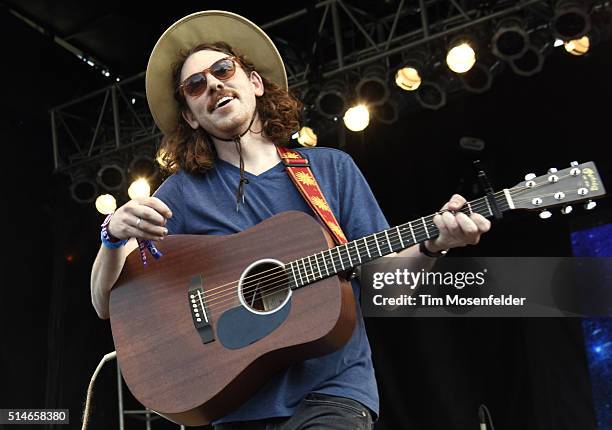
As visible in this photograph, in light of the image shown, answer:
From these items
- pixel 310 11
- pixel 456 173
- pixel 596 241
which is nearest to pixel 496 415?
pixel 596 241

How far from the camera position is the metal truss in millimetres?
6172

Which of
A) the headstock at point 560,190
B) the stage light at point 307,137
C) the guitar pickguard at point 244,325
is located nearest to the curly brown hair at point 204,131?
the guitar pickguard at point 244,325

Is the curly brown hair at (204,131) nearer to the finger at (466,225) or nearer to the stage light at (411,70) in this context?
the finger at (466,225)

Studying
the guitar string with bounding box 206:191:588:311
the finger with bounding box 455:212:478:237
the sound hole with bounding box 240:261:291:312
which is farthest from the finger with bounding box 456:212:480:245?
the sound hole with bounding box 240:261:291:312

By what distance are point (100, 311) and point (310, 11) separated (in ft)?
15.3

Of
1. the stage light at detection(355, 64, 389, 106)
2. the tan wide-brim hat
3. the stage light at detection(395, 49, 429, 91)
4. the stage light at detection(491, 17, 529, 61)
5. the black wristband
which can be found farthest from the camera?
the stage light at detection(355, 64, 389, 106)

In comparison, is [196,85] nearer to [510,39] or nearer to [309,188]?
[309,188]

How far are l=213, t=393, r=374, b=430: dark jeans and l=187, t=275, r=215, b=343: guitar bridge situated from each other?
0.30m

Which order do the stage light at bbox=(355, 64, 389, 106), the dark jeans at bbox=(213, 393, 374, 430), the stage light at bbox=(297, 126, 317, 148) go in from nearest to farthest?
the dark jeans at bbox=(213, 393, 374, 430), the stage light at bbox=(355, 64, 389, 106), the stage light at bbox=(297, 126, 317, 148)

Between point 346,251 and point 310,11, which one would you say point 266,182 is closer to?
point 346,251

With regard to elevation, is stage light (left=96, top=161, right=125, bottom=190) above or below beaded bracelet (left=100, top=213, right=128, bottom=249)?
above

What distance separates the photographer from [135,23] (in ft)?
23.2

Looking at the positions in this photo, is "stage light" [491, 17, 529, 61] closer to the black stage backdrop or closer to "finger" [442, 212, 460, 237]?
the black stage backdrop

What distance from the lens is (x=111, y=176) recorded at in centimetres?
760
